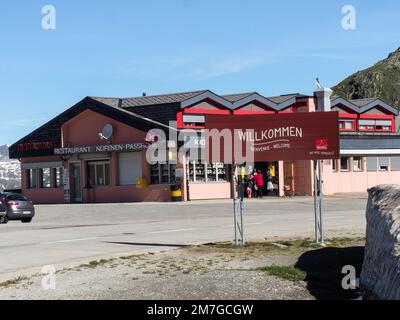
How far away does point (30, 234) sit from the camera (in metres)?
20.9

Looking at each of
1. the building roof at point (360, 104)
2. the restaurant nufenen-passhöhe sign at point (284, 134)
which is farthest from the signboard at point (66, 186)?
the restaurant nufenen-passhöhe sign at point (284, 134)

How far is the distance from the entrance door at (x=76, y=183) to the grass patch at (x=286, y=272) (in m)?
34.2

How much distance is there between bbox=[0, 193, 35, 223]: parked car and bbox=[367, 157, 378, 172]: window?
24.8 m

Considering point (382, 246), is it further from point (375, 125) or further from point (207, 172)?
point (375, 125)

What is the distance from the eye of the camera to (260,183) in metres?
40.1

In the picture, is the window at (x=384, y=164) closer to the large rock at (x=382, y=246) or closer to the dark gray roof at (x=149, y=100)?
the dark gray roof at (x=149, y=100)

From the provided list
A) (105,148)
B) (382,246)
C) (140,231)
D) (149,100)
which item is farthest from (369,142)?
(382,246)

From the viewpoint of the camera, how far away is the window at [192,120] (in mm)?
39125

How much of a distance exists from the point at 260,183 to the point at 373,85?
141868 millimetres

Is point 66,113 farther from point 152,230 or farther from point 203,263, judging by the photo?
point 203,263

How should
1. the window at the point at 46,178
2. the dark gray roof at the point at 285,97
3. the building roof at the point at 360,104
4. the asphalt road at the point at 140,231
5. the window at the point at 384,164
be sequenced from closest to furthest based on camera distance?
the asphalt road at the point at 140,231
the dark gray roof at the point at 285,97
the building roof at the point at 360,104
the window at the point at 46,178
the window at the point at 384,164

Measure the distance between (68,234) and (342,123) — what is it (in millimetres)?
29648

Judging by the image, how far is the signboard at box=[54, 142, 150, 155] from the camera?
129ft
